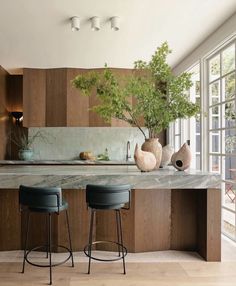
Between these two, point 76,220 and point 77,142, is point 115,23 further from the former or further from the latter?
point 77,142

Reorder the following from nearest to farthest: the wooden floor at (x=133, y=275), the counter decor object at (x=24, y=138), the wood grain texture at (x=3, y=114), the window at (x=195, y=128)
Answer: the wooden floor at (x=133, y=275) < the window at (x=195, y=128) < the wood grain texture at (x=3, y=114) < the counter decor object at (x=24, y=138)

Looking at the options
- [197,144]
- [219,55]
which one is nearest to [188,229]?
[197,144]

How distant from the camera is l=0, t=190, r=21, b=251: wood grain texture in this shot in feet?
11.0

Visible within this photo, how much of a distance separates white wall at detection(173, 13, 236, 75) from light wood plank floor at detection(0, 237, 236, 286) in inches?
97.5

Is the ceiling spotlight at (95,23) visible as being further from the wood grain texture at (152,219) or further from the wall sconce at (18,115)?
the wall sconce at (18,115)

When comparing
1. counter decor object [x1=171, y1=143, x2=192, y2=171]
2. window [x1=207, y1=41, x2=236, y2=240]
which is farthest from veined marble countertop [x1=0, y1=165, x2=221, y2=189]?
window [x1=207, y1=41, x2=236, y2=240]

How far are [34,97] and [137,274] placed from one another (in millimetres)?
3962

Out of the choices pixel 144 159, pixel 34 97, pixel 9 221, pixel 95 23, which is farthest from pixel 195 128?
pixel 9 221

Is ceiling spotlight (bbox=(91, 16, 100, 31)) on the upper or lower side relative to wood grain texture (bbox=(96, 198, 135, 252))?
upper

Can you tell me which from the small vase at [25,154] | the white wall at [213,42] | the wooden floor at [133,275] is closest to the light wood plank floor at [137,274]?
the wooden floor at [133,275]

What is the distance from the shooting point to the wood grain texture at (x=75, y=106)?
5.70 metres

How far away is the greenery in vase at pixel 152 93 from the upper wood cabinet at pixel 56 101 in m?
2.38

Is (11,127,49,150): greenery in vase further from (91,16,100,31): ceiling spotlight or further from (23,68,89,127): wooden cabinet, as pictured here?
(91,16,100,31): ceiling spotlight

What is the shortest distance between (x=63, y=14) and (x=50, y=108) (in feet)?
8.25
